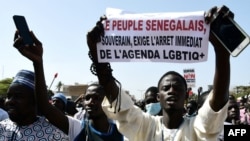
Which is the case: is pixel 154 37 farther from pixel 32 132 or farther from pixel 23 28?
pixel 32 132

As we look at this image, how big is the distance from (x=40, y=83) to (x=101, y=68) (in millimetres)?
551

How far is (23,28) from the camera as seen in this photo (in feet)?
9.20

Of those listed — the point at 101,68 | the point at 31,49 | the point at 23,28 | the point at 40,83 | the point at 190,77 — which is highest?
the point at 23,28

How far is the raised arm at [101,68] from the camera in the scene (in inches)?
106

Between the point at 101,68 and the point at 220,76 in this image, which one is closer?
the point at 220,76

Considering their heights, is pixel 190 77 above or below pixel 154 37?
below

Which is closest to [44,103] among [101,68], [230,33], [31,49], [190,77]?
[31,49]

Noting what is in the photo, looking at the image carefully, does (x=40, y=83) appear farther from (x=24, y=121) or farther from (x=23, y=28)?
(x=23, y=28)

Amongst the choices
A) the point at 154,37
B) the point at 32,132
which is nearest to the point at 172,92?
the point at 154,37

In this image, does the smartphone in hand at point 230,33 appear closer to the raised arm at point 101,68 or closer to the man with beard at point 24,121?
the raised arm at point 101,68

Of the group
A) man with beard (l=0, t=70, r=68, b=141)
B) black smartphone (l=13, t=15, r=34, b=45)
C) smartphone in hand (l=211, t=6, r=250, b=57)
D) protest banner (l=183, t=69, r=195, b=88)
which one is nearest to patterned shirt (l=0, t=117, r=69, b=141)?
man with beard (l=0, t=70, r=68, b=141)

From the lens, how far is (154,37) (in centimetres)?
264

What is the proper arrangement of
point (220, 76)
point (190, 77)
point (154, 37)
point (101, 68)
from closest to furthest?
point (220, 76)
point (154, 37)
point (101, 68)
point (190, 77)

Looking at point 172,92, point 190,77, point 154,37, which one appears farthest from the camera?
point 190,77
